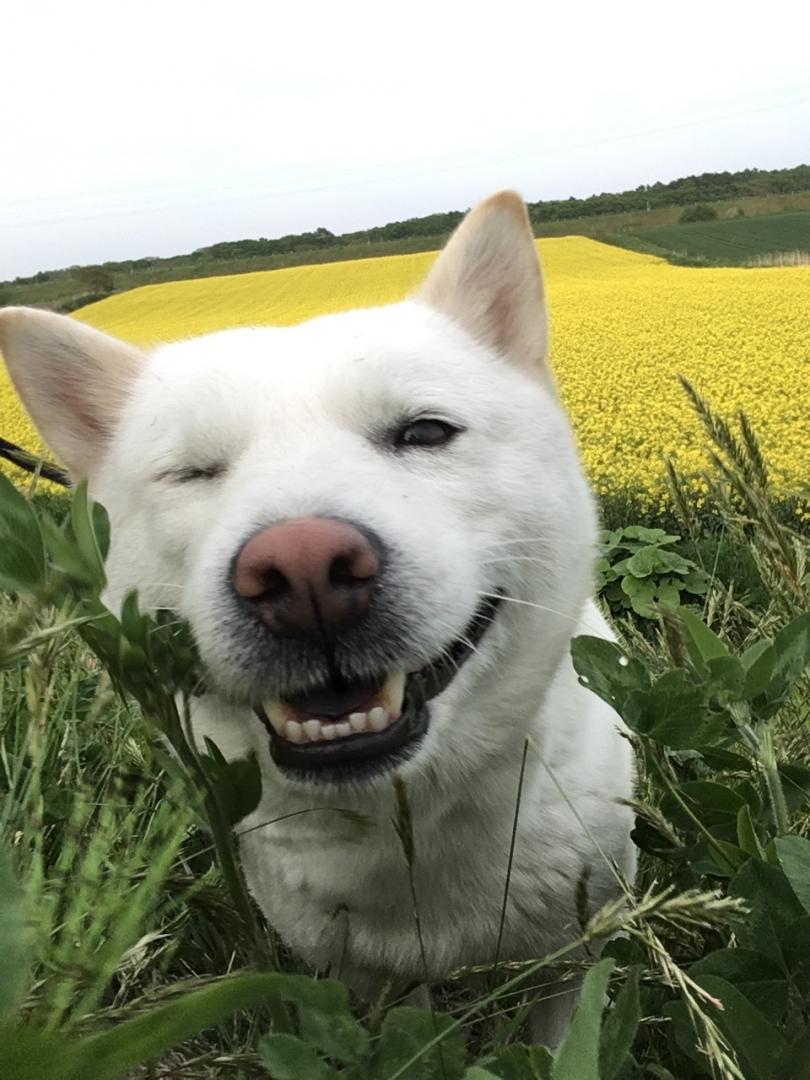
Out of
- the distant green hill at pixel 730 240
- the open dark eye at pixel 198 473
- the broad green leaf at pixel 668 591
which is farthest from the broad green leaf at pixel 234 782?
the distant green hill at pixel 730 240

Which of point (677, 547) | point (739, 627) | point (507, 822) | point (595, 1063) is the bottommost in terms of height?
point (677, 547)

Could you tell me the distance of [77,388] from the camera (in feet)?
5.72

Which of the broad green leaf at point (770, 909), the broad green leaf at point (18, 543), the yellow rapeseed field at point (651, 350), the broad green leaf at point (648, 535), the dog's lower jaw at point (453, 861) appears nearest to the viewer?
the broad green leaf at point (18, 543)

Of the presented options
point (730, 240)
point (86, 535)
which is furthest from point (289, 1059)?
point (730, 240)

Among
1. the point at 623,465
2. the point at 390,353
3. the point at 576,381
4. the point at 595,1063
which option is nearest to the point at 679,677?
the point at 595,1063

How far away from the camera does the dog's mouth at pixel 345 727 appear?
46.3 inches

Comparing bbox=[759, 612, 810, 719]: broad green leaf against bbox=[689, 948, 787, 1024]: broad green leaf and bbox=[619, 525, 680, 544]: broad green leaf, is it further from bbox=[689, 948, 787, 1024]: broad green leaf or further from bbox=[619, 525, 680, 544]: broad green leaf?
bbox=[619, 525, 680, 544]: broad green leaf

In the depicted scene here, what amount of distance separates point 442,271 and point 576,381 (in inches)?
362

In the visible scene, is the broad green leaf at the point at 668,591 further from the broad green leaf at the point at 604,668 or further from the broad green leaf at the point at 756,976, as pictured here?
the broad green leaf at the point at 756,976

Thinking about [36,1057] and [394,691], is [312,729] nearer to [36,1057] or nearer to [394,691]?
[394,691]

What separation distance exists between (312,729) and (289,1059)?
548 mm

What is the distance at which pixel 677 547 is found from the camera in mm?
6457

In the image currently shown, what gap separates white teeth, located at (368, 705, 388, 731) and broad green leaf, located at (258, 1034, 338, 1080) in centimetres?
54

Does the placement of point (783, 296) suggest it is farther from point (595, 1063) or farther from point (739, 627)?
point (595, 1063)
